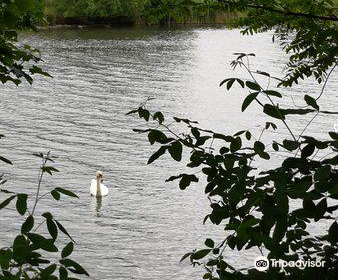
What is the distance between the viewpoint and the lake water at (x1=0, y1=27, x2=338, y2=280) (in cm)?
1306

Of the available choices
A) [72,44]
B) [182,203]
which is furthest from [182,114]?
[72,44]

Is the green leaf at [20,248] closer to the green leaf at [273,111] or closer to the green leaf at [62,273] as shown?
the green leaf at [62,273]

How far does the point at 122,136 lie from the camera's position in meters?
22.6

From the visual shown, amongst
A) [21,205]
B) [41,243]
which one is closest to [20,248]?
[41,243]

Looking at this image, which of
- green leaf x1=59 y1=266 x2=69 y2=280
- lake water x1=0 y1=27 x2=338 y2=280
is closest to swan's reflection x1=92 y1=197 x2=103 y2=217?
lake water x1=0 y1=27 x2=338 y2=280

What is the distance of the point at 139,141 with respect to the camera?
21938 mm

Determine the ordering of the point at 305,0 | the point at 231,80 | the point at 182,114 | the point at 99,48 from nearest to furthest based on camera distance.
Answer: the point at 231,80
the point at 305,0
the point at 182,114
the point at 99,48

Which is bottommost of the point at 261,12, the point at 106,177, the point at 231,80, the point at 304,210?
the point at 106,177

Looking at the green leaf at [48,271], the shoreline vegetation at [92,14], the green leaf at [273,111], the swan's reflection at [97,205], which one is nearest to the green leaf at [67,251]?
the green leaf at [48,271]

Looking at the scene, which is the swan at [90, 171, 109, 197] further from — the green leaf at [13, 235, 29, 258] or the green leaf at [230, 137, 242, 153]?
the green leaf at [13, 235, 29, 258]

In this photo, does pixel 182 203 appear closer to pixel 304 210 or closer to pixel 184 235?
pixel 184 235

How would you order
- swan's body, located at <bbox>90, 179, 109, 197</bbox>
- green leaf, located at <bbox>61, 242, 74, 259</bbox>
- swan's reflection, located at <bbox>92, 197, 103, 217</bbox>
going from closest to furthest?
green leaf, located at <bbox>61, 242, 74, 259</bbox>, swan's reflection, located at <bbox>92, 197, 103, 217</bbox>, swan's body, located at <bbox>90, 179, 109, 197</bbox>

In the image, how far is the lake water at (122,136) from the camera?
13062 mm

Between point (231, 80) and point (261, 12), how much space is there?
0.71m
